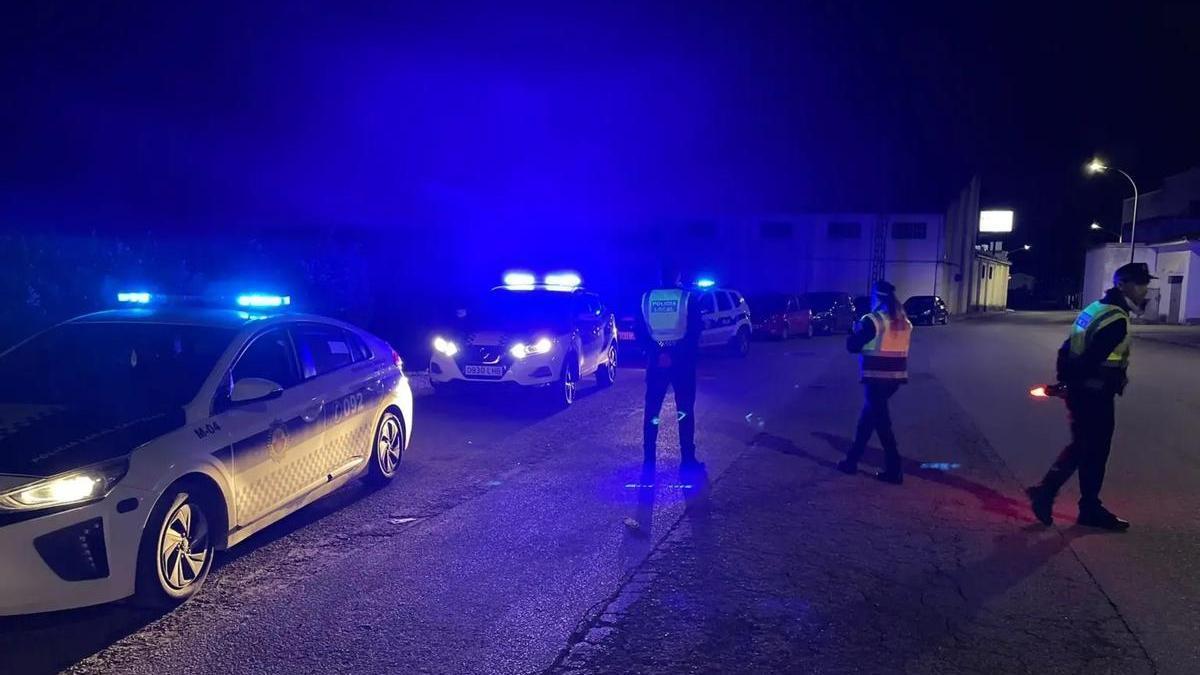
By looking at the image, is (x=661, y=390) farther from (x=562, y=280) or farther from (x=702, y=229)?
(x=702, y=229)

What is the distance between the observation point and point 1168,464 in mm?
7949

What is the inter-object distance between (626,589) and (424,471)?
3418mm

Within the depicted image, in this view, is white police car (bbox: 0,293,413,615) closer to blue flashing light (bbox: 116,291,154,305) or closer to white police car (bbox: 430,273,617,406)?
blue flashing light (bbox: 116,291,154,305)

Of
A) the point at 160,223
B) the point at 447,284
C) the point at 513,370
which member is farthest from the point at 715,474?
the point at 447,284

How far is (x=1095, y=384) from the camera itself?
5535 millimetres

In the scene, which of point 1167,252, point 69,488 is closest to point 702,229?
point 1167,252

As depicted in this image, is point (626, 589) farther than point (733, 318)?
No

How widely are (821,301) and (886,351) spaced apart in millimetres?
22475

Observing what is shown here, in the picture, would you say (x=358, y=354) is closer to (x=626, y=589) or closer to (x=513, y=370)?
(x=626, y=589)

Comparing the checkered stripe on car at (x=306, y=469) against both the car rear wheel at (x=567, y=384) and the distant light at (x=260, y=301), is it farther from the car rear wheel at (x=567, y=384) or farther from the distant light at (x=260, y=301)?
the car rear wheel at (x=567, y=384)

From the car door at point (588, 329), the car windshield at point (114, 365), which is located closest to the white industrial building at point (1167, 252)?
the car door at point (588, 329)

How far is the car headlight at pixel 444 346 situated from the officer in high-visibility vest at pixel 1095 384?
24.2 ft

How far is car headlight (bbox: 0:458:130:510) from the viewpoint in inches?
145

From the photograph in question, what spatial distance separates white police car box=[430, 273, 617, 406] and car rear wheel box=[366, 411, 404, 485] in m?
3.54
